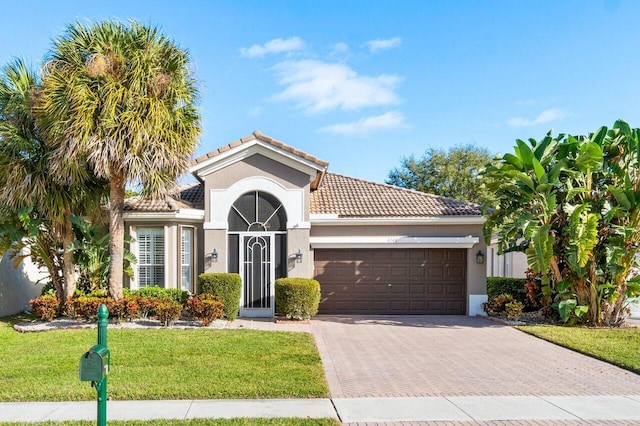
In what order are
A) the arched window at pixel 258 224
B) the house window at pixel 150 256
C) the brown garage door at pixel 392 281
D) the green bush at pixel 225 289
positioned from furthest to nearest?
the brown garage door at pixel 392 281
the arched window at pixel 258 224
the house window at pixel 150 256
the green bush at pixel 225 289

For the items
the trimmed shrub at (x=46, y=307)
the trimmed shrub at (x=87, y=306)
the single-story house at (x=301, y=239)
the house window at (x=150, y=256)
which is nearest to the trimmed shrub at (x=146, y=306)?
the trimmed shrub at (x=87, y=306)

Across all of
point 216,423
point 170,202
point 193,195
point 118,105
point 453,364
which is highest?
point 118,105

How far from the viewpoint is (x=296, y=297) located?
14977 mm

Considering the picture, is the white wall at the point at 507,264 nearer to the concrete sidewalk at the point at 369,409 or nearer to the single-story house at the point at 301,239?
the single-story house at the point at 301,239

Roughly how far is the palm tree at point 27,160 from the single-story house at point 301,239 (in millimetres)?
2170

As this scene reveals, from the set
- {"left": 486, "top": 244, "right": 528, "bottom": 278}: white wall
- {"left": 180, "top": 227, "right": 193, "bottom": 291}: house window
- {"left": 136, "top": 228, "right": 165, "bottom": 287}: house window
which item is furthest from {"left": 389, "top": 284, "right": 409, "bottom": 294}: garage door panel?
{"left": 486, "top": 244, "right": 528, "bottom": 278}: white wall

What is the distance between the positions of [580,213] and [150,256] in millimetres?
13261

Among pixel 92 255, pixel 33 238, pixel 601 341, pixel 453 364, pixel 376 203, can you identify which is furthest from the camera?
pixel 376 203

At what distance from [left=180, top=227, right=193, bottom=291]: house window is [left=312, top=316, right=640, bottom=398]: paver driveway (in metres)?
4.83

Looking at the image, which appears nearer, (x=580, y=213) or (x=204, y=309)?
(x=580, y=213)

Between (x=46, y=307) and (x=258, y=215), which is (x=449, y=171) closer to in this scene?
(x=258, y=215)

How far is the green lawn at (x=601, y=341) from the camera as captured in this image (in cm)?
1034

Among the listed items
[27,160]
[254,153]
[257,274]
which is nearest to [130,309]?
[257,274]

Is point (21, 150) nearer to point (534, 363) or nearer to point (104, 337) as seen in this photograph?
point (104, 337)
